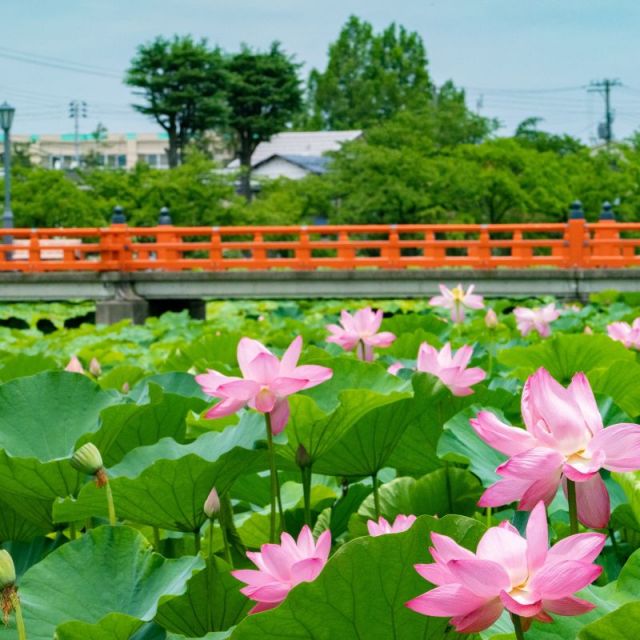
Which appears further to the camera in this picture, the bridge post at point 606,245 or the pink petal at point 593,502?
the bridge post at point 606,245

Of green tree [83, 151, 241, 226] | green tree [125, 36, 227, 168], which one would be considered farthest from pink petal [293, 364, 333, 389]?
green tree [125, 36, 227, 168]

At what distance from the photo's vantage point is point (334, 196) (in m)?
31.2

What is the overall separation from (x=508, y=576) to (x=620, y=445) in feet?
0.52

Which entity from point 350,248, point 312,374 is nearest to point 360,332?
point 312,374

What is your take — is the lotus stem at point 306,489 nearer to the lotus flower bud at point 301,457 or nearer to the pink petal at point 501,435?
the lotus flower bud at point 301,457

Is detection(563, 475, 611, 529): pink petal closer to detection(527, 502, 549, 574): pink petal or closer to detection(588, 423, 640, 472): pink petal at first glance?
detection(588, 423, 640, 472): pink petal

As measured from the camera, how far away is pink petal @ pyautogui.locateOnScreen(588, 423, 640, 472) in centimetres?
76

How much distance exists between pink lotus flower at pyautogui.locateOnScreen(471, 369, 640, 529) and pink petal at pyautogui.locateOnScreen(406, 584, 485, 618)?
5.2 inches

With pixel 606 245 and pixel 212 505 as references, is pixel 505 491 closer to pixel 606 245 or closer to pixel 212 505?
pixel 212 505

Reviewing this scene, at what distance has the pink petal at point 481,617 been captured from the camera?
65cm

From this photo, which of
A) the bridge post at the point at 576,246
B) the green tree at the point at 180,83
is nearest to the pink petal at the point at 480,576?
the bridge post at the point at 576,246

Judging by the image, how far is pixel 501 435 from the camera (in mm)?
792

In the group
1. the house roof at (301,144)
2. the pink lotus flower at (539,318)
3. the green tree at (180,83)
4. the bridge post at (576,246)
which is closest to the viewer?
the pink lotus flower at (539,318)

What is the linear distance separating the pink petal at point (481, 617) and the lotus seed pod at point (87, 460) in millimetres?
452
